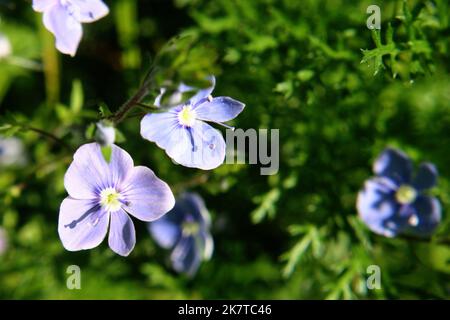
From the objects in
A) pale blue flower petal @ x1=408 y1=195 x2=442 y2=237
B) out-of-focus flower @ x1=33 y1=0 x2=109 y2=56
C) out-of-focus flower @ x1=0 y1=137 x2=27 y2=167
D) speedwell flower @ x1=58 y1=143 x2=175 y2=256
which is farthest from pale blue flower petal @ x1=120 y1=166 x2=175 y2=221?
out-of-focus flower @ x1=0 y1=137 x2=27 y2=167

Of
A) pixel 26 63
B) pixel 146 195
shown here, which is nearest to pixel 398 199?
pixel 146 195

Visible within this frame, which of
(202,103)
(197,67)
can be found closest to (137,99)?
(197,67)

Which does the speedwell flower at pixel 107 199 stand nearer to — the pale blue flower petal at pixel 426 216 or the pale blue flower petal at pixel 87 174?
the pale blue flower petal at pixel 87 174

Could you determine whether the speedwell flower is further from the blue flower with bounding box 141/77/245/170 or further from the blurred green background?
the blurred green background

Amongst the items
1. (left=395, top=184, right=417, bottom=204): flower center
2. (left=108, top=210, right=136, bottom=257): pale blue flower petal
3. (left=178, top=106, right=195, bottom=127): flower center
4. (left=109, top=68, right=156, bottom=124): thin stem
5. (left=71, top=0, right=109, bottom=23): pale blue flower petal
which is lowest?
(left=108, top=210, right=136, bottom=257): pale blue flower petal

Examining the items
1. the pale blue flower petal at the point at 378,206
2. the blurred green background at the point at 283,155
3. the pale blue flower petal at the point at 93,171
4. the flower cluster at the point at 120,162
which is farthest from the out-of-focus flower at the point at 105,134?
the pale blue flower petal at the point at 378,206

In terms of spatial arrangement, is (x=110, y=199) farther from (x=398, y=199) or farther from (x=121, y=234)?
(x=398, y=199)
